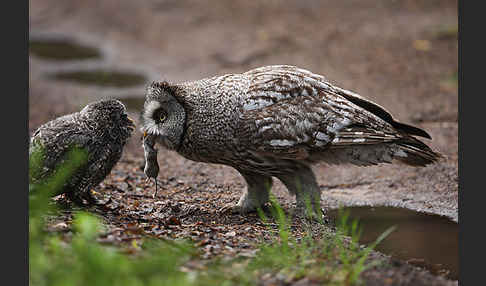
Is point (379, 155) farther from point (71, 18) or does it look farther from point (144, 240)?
point (71, 18)

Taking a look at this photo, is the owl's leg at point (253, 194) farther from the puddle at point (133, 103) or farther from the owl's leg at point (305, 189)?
the puddle at point (133, 103)

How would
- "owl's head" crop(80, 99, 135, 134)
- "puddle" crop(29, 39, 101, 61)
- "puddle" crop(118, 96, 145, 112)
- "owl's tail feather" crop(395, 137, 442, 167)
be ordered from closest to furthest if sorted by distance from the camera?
1. "owl's head" crop(80, 99, 135, 134)
2. "owl's tail feather" crop(395, 137, 442, 167)
3. "puddle" crop(118, 96, 145, 112)
4. "puddle" crop(29, 39, 101, 61)

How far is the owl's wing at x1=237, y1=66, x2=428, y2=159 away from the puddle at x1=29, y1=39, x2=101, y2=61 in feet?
29.8

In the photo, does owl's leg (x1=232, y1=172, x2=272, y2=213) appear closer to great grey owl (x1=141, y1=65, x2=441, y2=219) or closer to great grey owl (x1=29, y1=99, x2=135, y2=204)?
great grey owl (x1=141, y1=65, x2=441, y2=219)

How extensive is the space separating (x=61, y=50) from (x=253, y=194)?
390 inches

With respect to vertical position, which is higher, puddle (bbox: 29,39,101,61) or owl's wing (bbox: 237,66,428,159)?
puddle (bbox: 29,39,101,61)

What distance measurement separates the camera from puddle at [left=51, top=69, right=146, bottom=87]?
12508mm

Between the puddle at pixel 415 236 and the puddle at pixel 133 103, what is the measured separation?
5.02m

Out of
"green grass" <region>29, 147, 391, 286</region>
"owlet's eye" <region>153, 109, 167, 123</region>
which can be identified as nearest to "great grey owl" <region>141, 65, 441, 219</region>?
"owlet's eye" <region>153, 109, 167, 123</region>

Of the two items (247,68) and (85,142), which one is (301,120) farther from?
(247,68)

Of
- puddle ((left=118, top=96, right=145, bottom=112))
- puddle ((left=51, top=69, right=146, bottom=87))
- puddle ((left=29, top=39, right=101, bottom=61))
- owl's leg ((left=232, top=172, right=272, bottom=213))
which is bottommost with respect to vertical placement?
owl's leg ((left=232, top=172, right=272, bottom=213))

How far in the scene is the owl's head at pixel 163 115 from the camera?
241 inches

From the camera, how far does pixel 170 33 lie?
15062 millimetres

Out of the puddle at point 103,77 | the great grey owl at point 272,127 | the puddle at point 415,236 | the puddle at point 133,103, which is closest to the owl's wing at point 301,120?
the great grey owl at point 272,127
